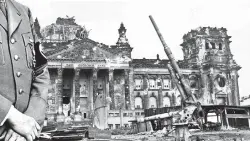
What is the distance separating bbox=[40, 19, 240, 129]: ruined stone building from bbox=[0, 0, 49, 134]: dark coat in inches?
1181

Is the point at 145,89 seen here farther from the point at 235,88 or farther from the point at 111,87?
the point at 235,88

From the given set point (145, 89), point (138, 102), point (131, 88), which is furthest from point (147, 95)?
point (131, 88)

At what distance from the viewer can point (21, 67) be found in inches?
88.2

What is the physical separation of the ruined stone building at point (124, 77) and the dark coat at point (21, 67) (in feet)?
98.4

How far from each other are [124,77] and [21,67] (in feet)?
124

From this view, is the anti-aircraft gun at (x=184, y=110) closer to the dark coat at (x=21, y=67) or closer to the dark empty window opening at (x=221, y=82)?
the dark coat at (x=21, y=67)

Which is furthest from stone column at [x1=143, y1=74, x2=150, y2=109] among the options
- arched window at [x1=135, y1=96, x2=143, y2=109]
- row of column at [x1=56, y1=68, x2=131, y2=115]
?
row of column at [x1=56, y1=68, x2=131, y2=115]

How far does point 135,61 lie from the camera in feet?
150

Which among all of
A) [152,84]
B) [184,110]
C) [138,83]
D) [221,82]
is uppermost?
[221,82]

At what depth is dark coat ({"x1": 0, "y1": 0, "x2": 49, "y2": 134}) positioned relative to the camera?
6.95 ft

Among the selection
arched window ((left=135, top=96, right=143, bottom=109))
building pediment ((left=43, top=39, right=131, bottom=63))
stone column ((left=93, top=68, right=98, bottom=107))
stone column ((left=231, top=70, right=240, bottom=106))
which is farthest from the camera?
stone column ((left=231, top=70, right=240, bottom=106))

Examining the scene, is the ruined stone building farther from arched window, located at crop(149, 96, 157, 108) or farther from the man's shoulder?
the man's shoulder

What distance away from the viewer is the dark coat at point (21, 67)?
6.95ft

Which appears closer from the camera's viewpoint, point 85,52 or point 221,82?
point 85,52
